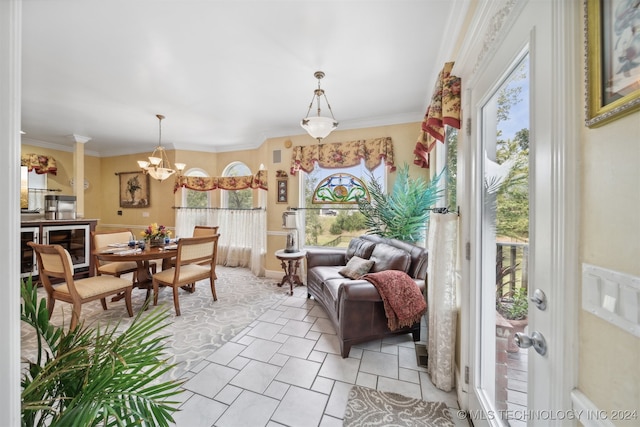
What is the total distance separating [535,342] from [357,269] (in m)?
1.95

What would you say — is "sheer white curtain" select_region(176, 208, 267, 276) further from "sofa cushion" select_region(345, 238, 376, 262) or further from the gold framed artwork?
the gold framed artwork

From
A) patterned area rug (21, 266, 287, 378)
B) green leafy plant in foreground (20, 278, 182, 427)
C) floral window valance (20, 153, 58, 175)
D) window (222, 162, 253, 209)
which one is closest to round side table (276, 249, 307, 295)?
patterned area rug (21, 266, 287, 378)

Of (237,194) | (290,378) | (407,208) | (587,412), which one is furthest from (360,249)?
(237,194)

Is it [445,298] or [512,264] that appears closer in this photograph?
[512,264]

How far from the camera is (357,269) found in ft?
8.90

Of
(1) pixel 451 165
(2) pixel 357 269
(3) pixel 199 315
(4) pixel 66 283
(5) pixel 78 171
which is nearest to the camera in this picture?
(1) pixel 451 165

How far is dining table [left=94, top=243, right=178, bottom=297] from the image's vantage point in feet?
9.00

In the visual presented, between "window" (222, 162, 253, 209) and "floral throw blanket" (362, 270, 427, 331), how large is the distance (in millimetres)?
3808

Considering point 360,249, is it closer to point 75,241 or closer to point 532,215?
point 532,215

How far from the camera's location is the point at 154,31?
6.42 ft

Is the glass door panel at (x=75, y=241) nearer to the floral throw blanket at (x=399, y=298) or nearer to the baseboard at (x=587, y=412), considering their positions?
the floral throw blanket at (x=399, y=298)

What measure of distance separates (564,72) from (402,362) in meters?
2.13

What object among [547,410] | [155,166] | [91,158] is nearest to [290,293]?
[155,166]

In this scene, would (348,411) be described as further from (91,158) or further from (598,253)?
(91,158)
